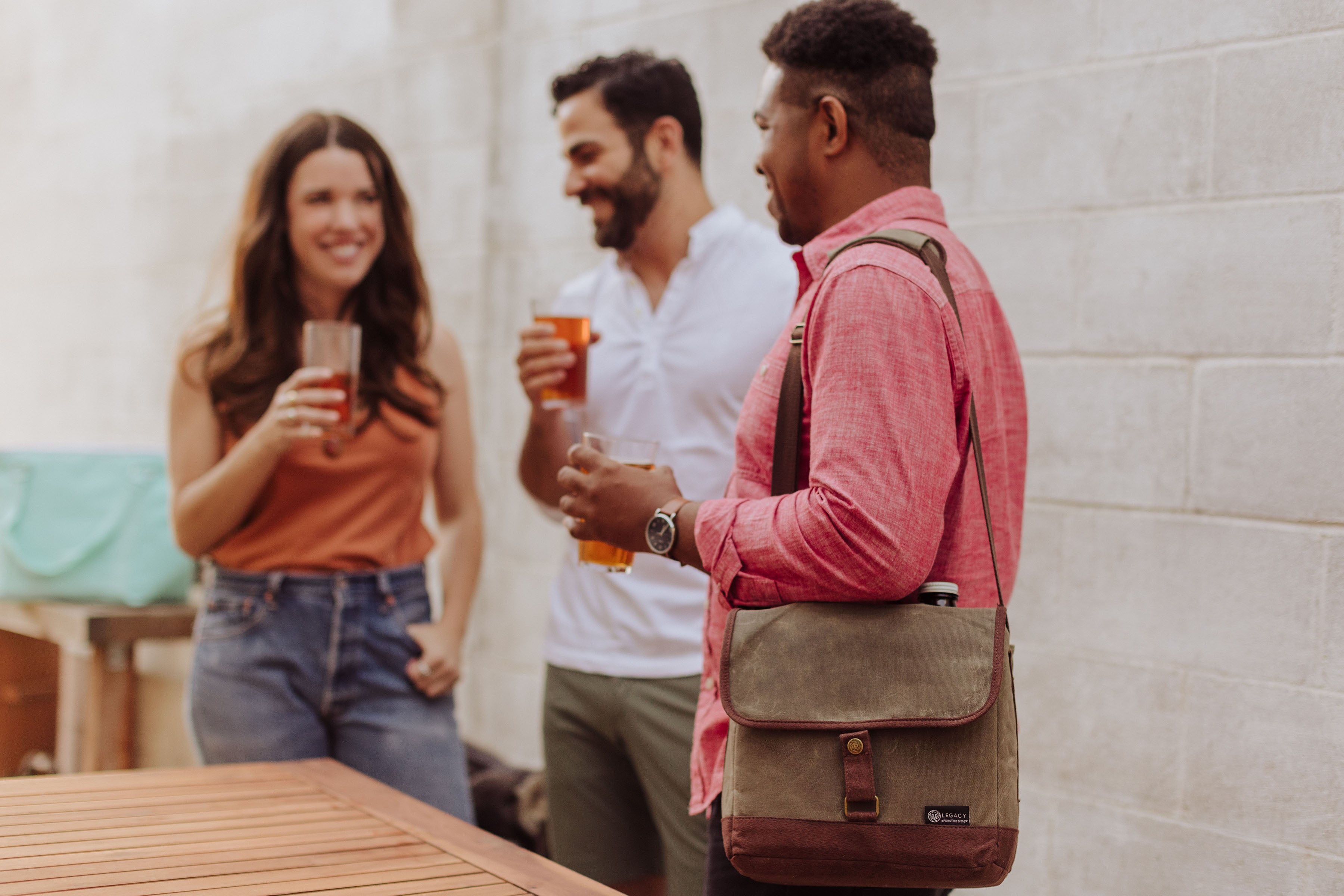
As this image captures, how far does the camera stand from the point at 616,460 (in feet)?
4.76

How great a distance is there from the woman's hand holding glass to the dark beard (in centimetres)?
55

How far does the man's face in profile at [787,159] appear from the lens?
1372 mm

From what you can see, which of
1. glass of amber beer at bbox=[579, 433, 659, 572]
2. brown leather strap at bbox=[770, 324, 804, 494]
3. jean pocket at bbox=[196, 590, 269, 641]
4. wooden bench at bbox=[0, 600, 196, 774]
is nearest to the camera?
brown leather strap at bbox=[770, 324, 804, 494]

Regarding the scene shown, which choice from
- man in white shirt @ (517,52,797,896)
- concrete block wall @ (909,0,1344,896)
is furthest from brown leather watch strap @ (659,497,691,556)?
concrete block wall @ (909,0,1344,896)

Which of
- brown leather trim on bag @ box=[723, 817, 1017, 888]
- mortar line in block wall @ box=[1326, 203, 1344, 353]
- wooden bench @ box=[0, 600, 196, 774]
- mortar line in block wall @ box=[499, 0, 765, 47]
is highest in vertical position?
mortar line in block wall @ box=[499, 0, 765, 47]

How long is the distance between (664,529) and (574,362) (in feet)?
2.29

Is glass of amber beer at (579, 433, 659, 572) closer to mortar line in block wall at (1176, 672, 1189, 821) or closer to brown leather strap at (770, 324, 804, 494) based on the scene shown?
brown leather strap at (770, 324, 804, 494)

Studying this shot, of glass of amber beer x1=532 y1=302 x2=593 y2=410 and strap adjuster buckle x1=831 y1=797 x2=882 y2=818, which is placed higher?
glass of amber beer x1=532 y1=302 x2=593 y2=410

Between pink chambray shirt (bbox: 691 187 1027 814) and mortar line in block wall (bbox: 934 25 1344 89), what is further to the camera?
mortar line in block wall (bbox: 934 25 1344 89)

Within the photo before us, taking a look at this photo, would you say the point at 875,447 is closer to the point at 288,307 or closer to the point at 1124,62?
the point at 1124,62

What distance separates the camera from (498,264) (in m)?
3.51

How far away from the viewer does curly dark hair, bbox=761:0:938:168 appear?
1340 mm

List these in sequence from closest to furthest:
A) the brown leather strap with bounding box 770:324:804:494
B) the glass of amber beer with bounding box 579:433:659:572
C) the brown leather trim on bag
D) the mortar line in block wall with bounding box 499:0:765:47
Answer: the brown leather trim on bag
the brown leather strap with bounding box 770:324:804:494
the glass of amber beer with bounding box 579:433:659:572
the mortar line in block wall with bounding box 499:0:765:47

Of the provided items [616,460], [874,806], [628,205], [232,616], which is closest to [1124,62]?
[628,205]
